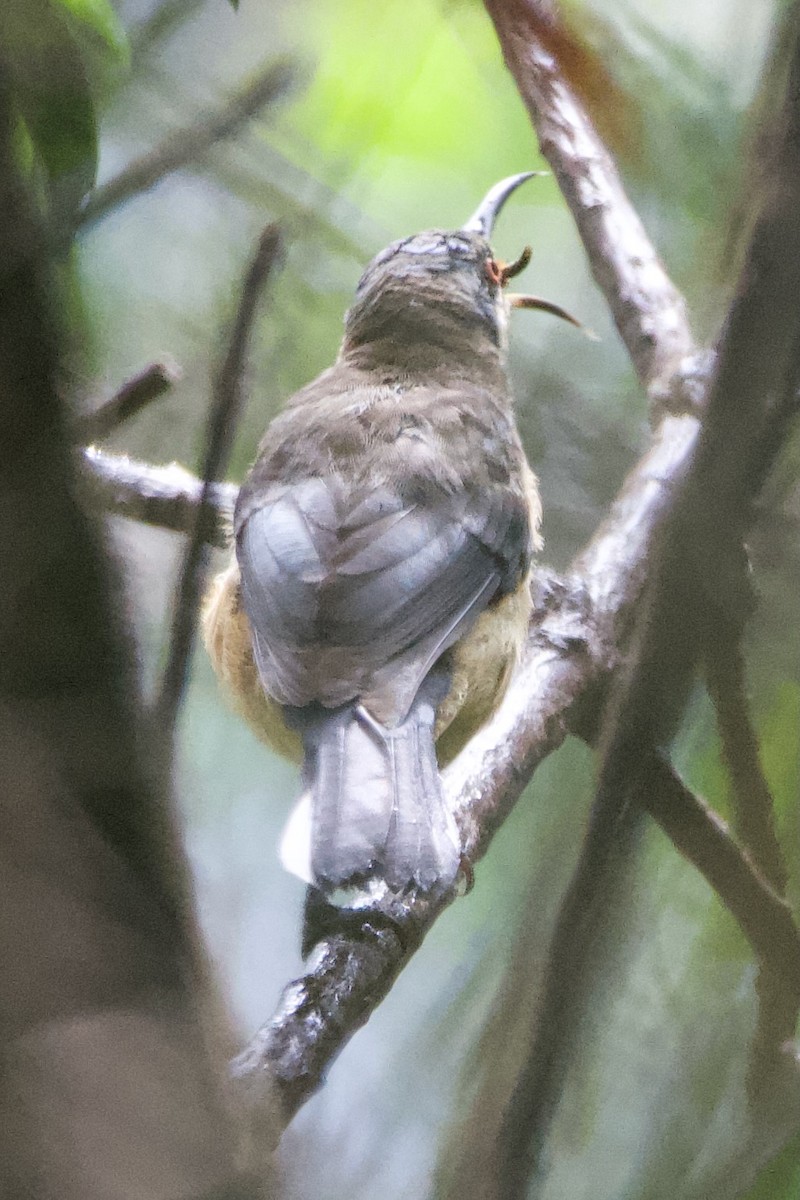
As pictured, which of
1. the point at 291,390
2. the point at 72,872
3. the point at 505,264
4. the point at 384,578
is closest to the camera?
the point at 72,872

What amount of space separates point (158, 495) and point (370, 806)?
0.33 m

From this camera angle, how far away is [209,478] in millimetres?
816

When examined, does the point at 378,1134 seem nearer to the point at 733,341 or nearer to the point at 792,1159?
the point at 792,1159

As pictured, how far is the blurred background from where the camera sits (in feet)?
3.13

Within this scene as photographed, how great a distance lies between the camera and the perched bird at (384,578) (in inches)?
38.2

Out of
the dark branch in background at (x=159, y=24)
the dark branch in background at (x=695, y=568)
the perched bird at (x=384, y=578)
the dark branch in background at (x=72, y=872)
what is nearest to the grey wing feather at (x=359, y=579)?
the perched bird at (x=384, y=578)

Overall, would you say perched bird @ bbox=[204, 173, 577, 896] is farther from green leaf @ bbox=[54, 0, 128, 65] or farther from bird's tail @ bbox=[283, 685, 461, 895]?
green leaf @ bbox=[54, 0, 128, 65]

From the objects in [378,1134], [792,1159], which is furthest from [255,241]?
[792,1159]

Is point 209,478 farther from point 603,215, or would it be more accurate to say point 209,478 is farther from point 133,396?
point 603,215

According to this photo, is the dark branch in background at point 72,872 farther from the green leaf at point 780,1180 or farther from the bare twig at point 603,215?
the bare twig at point 603,215

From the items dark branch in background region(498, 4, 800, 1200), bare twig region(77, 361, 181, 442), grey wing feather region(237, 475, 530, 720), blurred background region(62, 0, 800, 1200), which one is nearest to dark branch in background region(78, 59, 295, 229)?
blurred background region(62, 0, 800, 1200)

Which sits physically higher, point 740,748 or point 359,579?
point 359,579

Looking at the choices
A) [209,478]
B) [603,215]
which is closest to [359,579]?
[209,478]

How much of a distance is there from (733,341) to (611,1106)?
705 millimetres
